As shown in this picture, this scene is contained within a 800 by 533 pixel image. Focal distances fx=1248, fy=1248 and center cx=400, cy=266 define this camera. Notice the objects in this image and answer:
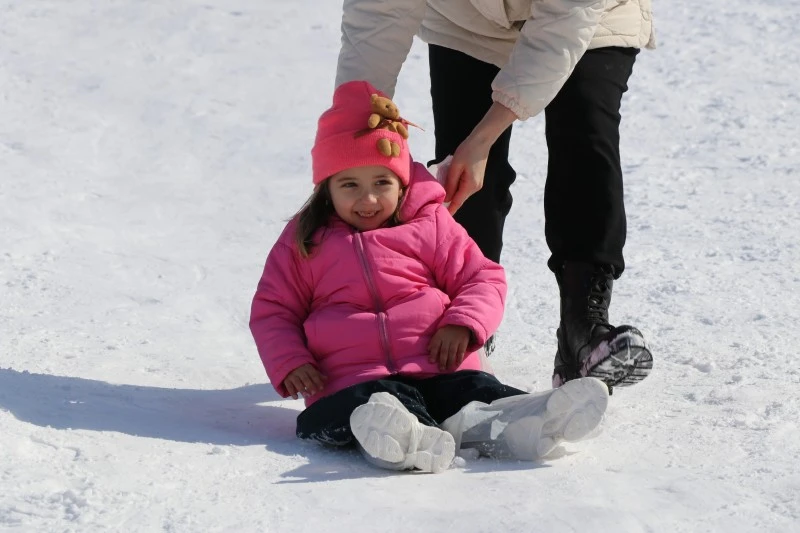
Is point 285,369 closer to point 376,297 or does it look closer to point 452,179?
point 376,297

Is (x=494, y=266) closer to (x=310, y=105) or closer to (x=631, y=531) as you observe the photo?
(x=631, y=531)

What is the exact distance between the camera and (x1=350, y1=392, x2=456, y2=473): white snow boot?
2471 millimetres

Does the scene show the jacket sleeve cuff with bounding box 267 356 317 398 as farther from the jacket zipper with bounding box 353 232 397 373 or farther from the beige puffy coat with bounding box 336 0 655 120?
the beige puffy coat with bounding box 336 0 655 120

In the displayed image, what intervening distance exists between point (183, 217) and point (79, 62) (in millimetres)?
1942

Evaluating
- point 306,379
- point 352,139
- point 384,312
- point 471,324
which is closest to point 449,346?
point 471,324

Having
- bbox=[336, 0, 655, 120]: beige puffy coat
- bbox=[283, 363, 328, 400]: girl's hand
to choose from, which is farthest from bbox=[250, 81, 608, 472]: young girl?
bbox=[336, 0, 655, 120]: beige puffy coat

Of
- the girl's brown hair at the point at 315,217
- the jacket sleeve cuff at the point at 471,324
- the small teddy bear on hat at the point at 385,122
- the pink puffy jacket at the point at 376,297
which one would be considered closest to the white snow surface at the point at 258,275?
the pink puffy jacket at the point at 376,297

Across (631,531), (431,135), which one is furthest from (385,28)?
(431,135)

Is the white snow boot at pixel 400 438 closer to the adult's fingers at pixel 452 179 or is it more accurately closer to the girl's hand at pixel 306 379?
the girl's hand at pixel 306 379

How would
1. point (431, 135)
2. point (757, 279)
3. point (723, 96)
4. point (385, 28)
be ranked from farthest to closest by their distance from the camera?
point (723, 96)
point (431, 135)
point (757, 279)
point (385, 28)

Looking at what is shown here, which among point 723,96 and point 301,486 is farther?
point 723,96

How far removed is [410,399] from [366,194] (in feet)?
1.89

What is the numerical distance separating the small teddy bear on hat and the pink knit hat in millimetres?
12

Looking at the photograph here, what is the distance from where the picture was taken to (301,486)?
2389 millimetres
